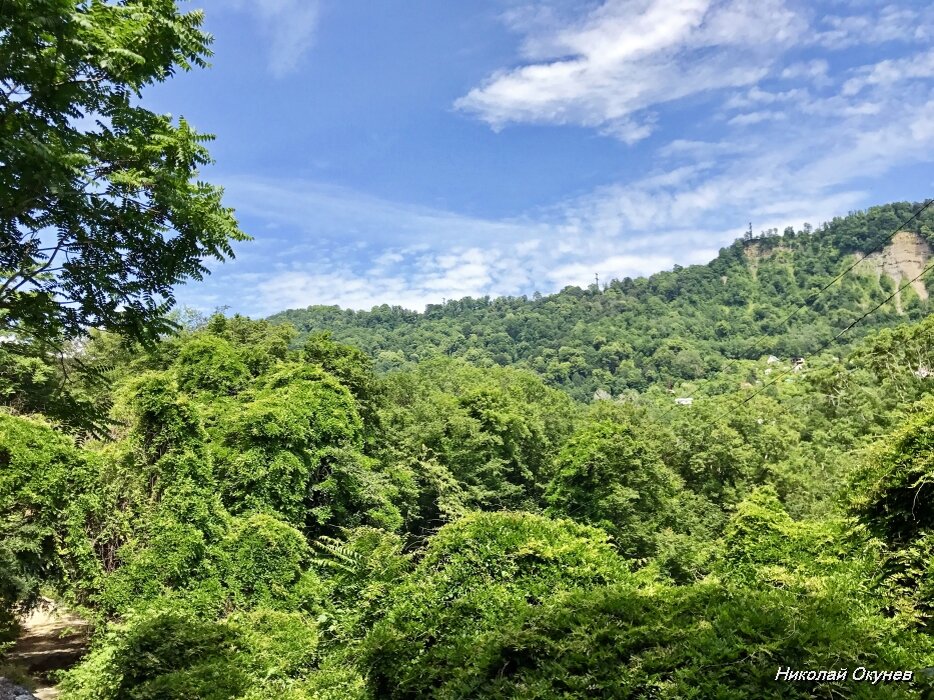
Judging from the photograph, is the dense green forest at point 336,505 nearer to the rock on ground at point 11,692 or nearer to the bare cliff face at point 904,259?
the rock on ground at point 11,692

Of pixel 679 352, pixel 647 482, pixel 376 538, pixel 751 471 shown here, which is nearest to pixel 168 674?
pixel 376 538

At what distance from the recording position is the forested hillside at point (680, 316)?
113 meters

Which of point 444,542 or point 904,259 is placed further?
point 904,259

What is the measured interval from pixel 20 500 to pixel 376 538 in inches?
327

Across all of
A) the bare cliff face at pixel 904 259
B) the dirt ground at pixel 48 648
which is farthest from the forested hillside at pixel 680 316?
the dirt ground at pixel 48 648

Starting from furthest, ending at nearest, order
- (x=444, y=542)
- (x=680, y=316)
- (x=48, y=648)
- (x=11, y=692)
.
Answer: (x=680, y=316)
(x=48, y=648)
(x=11, y=692)
(x=444, y=542)

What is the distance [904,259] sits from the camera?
5517 inches

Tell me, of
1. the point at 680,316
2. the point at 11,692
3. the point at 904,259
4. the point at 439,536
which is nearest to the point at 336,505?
the point at 11,692

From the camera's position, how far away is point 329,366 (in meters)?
→ 25.5

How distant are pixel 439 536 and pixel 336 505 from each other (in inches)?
570

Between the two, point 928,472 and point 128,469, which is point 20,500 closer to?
point 128,469

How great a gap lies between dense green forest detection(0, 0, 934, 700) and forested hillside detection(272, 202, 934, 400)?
68.2m

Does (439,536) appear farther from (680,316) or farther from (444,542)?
(680,316)

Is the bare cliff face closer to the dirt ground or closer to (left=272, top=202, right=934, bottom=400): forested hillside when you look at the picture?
(left=272, top=202, right=934, bottom=400): forested hillside
